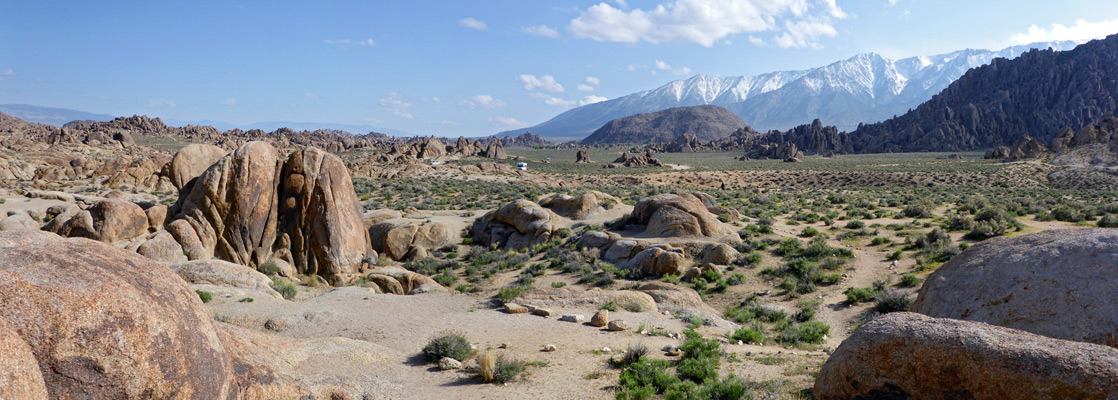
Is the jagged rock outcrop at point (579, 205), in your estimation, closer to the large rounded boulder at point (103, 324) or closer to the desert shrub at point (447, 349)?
the desert shrub at point (447, 349)

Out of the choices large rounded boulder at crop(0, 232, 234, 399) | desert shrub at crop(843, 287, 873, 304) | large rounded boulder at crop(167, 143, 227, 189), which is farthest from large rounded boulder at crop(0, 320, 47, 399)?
large rounded boulder at crop(167, 143, 227, 189)

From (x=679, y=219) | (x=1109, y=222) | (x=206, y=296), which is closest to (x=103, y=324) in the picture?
(x=206, y=296)

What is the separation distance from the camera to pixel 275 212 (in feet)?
63.3

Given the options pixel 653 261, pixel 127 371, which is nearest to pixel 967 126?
pixel 653 261

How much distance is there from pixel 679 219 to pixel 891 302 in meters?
9.77

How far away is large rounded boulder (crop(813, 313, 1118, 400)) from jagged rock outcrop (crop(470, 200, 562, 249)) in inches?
751

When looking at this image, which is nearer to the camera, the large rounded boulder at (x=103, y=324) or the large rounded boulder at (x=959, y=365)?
the large rounded boulder at (x=103, y=324)

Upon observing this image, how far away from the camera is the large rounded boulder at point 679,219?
72.8 ft

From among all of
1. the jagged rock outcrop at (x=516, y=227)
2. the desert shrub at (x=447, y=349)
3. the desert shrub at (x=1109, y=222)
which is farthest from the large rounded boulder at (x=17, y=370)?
the desert shrub at (x=1109, y=222)

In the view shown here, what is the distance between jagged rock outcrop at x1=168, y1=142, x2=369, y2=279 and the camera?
717 inches

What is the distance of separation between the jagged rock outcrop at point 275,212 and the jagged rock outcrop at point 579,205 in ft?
38.4

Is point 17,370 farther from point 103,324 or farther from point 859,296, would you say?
point 859,296

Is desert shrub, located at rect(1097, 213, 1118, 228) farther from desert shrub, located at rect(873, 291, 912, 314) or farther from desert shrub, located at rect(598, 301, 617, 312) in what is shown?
desert shrub, located at rect(598, 301, 617, 312)

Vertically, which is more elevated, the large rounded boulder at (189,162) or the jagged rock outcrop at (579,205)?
the large rounded boulder at (189,162)
